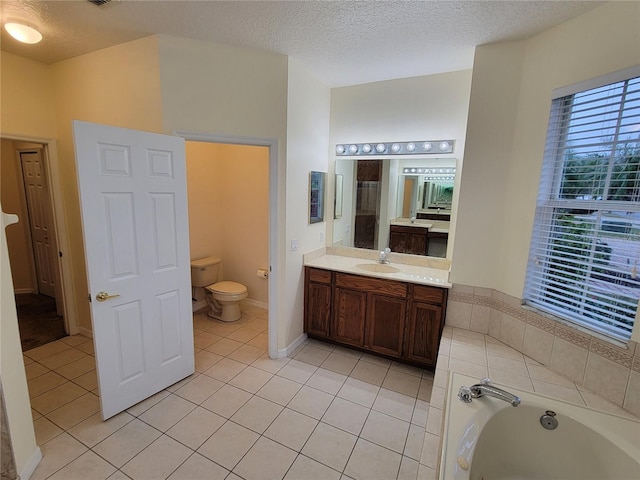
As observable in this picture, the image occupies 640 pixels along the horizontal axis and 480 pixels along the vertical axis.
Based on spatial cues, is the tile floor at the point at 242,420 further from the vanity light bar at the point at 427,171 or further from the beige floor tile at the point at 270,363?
the vanity light bar at the point at 427,171

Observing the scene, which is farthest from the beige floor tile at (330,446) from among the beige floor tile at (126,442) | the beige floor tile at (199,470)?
the beige floor tile at (126,442)

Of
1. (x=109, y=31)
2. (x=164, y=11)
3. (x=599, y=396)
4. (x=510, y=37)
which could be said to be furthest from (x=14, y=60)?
(x=599, y=396)

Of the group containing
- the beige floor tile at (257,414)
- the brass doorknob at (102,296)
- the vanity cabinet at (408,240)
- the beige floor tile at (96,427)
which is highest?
the vanity cabinet at (408,240)

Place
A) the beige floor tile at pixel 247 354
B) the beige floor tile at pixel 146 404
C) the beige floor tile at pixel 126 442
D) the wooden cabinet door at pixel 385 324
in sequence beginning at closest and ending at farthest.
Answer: the beige floor tile at pixel 126 442, the beige floor tile at pixel 146 404, the wooden cabinet door at pixel 385 324, the beige floor tile at pixel 247 354

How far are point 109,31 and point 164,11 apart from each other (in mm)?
617

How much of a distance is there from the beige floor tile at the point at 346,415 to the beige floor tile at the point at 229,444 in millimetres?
539

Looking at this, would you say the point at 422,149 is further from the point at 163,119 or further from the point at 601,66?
the point at 163,119

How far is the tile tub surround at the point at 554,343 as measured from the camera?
165 centimetres

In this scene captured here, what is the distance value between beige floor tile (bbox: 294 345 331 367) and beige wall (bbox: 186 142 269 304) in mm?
1228

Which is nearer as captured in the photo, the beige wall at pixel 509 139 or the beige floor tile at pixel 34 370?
the beige wall at pixel 509 139

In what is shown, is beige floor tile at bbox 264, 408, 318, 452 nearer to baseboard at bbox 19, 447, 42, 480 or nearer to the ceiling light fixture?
baseboard at bbox 19, 447, 42, 480

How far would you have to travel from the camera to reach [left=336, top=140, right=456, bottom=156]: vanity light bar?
9.62 ft

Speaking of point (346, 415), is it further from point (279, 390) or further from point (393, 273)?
point (393, 273)

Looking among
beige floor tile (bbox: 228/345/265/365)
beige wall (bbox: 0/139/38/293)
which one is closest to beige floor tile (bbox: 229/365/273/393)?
beige floor tile (bbox: 228/345/265/365)
